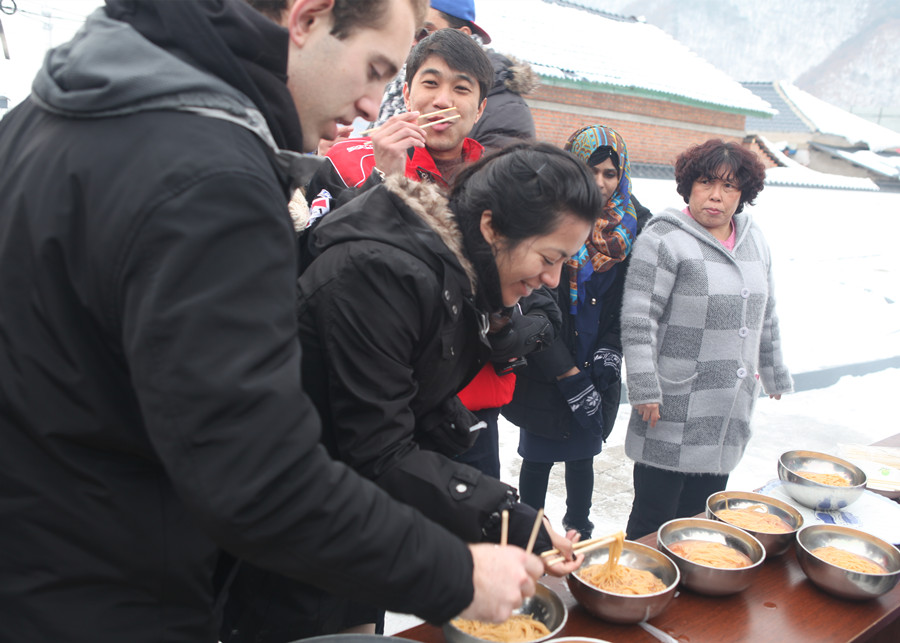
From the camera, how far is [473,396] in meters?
2.11

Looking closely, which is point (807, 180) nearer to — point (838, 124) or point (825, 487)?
point (825, 487)

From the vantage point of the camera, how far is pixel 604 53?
42.3ft

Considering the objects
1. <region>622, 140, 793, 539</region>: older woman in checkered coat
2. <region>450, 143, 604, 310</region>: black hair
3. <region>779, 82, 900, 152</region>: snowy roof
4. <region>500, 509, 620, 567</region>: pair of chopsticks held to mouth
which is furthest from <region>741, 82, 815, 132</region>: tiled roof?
<region>500, 509, 620, 567</region>: pair of chopsticks held to mouth

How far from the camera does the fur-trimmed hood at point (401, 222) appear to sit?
52.9 inches

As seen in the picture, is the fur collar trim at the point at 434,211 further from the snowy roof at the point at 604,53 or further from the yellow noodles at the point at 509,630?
the snowy roof at the point at 604,53

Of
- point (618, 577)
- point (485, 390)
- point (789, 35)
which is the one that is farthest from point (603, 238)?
point (789, 35)

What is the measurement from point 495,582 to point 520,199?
0.80 meters

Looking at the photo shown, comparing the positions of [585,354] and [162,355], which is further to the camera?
[585,354]

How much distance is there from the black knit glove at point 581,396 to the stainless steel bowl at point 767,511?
854 millimetres

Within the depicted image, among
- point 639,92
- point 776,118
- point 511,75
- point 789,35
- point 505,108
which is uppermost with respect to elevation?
point 789,35

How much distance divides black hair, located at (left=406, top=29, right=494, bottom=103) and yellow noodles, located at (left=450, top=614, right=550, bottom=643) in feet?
5.83

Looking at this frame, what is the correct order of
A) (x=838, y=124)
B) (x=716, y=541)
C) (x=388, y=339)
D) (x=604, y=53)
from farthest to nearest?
(x=838, y=124) → (x=604, y=53) → (x=716, y=541) → (x=388, y=339)

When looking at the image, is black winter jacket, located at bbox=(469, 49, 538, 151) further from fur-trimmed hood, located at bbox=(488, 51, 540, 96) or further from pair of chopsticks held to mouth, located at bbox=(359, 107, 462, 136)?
pair of chopsticks held to mouth, located at bbox=(359, 107, 462, 136)

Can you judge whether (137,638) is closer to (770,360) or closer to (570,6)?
(770,360)
